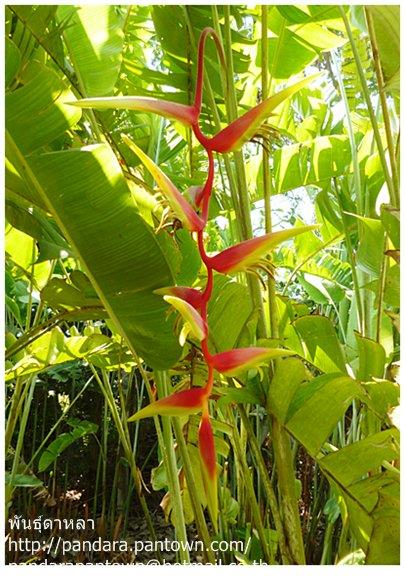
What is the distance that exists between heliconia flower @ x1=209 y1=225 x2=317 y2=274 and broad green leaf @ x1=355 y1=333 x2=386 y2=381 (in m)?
0.26

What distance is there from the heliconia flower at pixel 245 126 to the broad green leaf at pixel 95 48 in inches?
14.5

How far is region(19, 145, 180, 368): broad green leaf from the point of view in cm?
47

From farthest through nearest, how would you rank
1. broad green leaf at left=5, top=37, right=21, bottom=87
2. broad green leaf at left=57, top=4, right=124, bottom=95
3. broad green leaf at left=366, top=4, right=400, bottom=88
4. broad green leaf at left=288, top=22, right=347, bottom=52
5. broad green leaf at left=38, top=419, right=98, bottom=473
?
broad green leaf at left=38, top=419, right=98, bottom=473, broad green leaf at left=288, top=22, right=347, bottom=52, broad green leaf at left=57, top=4, right=124, bottom=95, broad green leaf at left=366, top=4, right=400, bottom=88, broad green leaf at left=5, top=37, right=21, bottom=87

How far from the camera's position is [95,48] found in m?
0.72

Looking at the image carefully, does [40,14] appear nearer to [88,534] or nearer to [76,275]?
[76,275]

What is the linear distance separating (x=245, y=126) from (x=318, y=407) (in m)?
0.31

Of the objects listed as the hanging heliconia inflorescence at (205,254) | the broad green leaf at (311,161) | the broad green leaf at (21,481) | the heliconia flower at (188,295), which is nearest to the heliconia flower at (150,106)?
the hanging heliconia inflorescence at (205,254)

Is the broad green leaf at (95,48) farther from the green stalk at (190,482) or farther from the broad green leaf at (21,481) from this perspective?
the broad green leaf at (21,481)

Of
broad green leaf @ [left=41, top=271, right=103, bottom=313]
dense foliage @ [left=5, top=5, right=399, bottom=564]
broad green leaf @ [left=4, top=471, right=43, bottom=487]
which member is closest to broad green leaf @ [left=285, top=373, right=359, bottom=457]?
dense foliage @ [left=5, top=5, right=399, bottom=564]

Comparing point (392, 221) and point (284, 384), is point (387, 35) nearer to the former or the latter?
point (392, 221)

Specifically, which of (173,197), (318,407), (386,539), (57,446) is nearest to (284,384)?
(318,407)

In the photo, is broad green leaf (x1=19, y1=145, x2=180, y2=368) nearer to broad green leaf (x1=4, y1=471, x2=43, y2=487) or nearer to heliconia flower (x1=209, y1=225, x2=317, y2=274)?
heliconia flower (x1=209, y1=225, x2=317, y2=274)

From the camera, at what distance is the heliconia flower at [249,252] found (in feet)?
1.31

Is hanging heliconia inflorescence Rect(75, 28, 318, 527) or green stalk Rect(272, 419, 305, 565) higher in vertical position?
hanging heliconia inflorescence Rect(75, 28, 318, 527)
